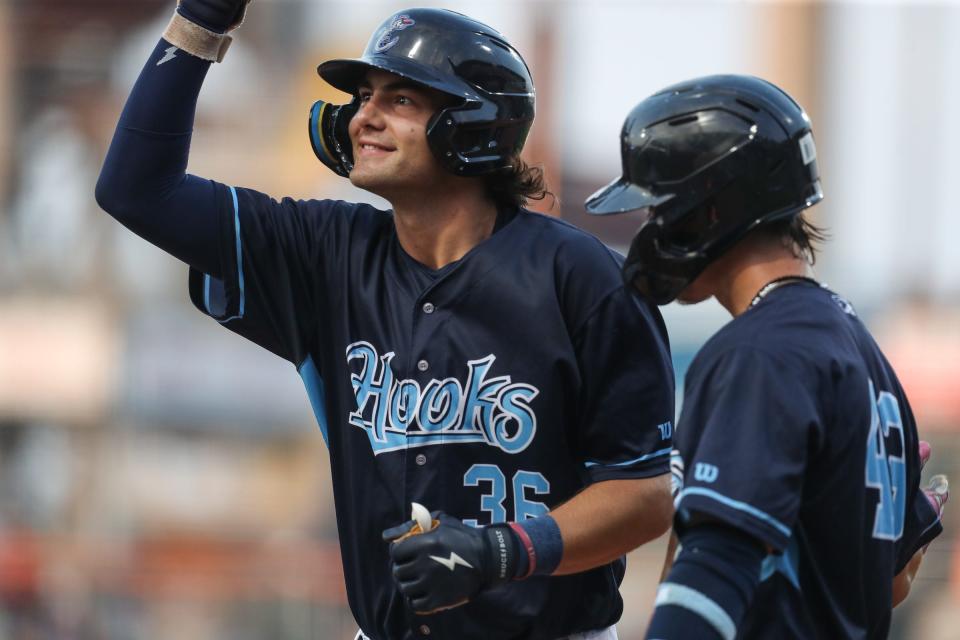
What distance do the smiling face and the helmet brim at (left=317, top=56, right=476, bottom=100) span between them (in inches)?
1.4

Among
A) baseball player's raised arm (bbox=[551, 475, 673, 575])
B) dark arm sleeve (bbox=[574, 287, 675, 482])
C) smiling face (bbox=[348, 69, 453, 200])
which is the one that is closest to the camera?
baseball player's raised arm (bbox=[551, 475, 673, 575])

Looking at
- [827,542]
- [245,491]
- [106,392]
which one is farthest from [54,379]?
[827,542]

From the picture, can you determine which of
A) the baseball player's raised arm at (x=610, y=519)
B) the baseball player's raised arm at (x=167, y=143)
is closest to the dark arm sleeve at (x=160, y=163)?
the baseball player's raised arm at (x=167, y=143)

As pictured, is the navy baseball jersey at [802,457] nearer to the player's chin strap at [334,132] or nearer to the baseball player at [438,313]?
the baseball player at [438,313]

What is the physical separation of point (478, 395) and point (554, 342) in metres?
0.20

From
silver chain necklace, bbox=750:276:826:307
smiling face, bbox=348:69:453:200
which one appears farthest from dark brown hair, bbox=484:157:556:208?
silver chain necklace, bbox=750:276:826:307

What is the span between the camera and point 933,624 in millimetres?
13625

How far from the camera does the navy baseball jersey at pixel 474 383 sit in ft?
11.2

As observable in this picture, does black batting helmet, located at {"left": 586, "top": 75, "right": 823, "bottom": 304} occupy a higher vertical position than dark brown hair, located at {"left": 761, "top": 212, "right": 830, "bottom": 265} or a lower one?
higher

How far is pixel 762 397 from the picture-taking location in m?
2.58

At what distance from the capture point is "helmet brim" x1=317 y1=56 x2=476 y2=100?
349 centimetres

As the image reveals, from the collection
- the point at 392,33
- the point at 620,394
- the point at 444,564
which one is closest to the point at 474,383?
the point at 620,394

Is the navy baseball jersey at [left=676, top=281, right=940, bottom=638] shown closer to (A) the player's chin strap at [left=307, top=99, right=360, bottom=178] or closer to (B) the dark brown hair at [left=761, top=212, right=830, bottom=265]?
(B) the dark brown hair at [left=761, top=212, right=830, bottom=265]

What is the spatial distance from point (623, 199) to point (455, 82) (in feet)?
2.37
